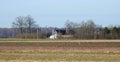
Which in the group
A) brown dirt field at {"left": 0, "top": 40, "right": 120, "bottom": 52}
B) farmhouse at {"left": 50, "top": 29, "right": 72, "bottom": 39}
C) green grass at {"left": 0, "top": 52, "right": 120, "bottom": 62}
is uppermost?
farmhouse at {"left": 50, "top": 29, "right": 72, "bottom": 39}

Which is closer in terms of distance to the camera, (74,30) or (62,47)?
(62,47)

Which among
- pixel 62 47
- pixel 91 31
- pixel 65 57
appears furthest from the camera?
pixel 91 31

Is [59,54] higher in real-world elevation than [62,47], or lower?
lower

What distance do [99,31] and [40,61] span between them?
107145mm

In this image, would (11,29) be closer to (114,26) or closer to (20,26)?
(20,26)

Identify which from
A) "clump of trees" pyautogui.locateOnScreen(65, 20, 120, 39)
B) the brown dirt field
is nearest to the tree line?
"clump of trees" pyautogui.locateOnScreen(65, 20, 120, 39)

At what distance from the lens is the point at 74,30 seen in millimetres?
136625

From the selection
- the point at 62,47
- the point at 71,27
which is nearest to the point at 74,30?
the point at 71,27

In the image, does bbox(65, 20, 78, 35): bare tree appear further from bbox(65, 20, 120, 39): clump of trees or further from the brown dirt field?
the brown dirt field

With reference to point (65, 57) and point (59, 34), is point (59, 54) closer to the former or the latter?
point (65, 57)

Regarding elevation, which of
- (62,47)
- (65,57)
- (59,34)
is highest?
(59,34)

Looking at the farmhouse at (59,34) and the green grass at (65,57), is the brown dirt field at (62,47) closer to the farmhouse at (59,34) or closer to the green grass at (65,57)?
the green grass at (65,57)

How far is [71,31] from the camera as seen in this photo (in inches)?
5477

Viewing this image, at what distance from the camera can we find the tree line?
377 feet
